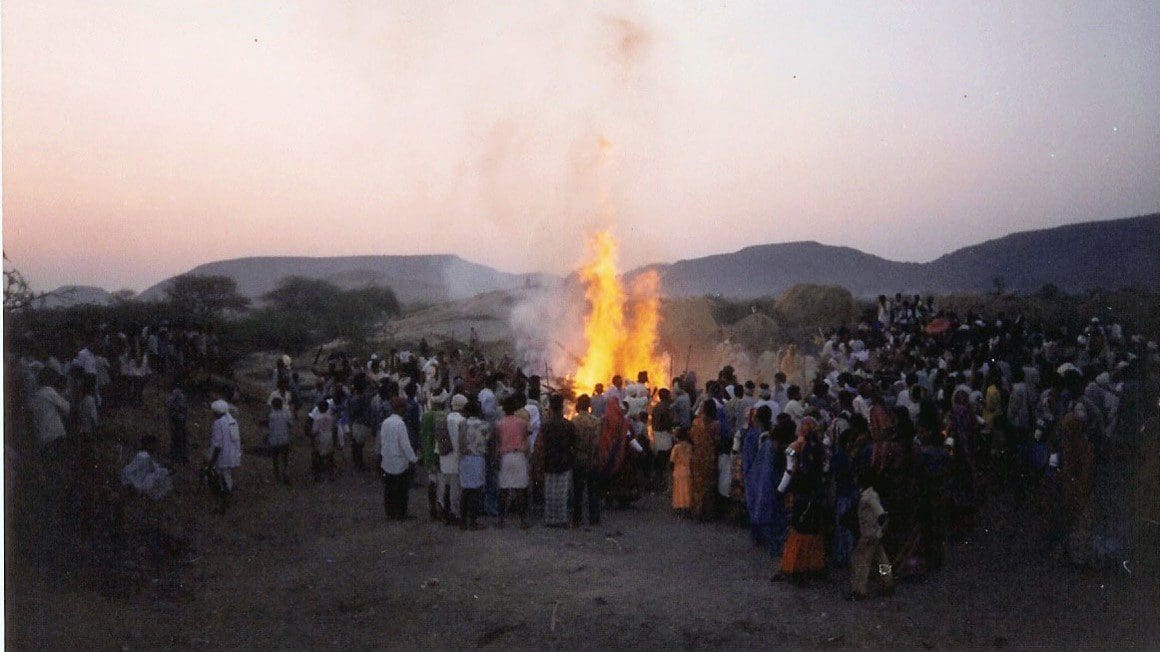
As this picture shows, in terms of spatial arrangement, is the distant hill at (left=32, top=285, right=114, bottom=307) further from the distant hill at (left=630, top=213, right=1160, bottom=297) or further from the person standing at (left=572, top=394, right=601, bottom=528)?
the distant hill at (left=630, top=213, right=1160, bottom=297)

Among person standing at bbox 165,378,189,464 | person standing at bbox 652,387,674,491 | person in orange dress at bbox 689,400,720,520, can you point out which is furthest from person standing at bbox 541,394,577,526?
person standing at bbox 165,378,189,464

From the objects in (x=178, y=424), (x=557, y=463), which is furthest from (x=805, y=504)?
(x=178, y=424)

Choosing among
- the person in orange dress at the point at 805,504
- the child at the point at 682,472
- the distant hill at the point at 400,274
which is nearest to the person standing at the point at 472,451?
the child at the point at 682,472

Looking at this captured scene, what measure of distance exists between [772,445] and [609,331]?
36.9 feet

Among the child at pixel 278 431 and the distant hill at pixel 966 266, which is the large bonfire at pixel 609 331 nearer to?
the child at pixel 278 431

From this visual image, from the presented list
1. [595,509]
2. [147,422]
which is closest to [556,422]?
[595,509]

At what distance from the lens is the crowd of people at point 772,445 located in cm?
862

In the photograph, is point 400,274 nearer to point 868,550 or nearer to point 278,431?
point 278,431

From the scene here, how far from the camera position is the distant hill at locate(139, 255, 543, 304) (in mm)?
78688

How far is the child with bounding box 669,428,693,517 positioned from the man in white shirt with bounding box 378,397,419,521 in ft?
10.5

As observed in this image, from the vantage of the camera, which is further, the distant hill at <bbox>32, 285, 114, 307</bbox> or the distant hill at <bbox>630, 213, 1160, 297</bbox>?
the distant hill at <bbox>630, 213, 1160, 297</bbox>

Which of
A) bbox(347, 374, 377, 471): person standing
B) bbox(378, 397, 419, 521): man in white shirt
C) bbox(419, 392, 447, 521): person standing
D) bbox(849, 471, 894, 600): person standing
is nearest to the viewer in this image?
bbox(849, 471, 894, 600): person standing

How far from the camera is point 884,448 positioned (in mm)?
8367

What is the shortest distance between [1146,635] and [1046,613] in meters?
0.78
